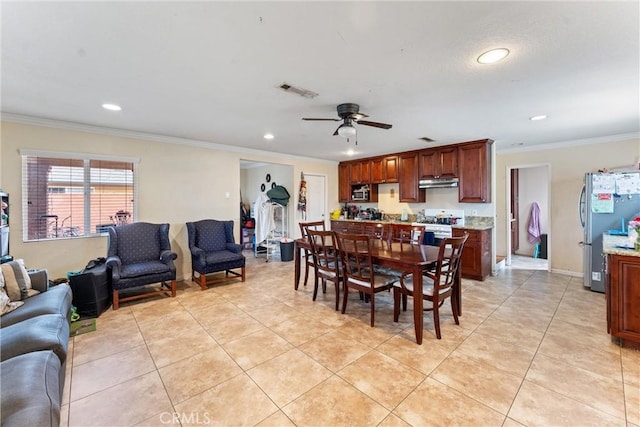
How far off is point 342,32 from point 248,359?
256cm

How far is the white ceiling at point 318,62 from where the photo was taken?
157 centimetres

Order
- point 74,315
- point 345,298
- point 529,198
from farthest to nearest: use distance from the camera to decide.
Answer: point 529,198
point 345,298
point 74,315

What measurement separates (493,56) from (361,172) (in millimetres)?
4720

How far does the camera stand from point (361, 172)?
672 centimetres

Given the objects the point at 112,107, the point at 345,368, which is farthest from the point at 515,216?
the point at 112,107

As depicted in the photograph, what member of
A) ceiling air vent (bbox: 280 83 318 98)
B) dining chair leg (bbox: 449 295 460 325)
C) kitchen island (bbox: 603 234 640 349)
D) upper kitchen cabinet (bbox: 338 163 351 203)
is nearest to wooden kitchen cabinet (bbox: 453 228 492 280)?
dining chair leg (bbox: 449 295 460 325)

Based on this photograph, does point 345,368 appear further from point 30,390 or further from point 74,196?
point 74,196

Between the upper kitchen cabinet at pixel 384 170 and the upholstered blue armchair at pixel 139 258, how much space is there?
14.4 ft

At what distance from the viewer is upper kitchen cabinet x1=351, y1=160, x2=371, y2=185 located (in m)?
6.57

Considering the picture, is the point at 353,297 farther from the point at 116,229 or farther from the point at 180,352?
the point at 116,229

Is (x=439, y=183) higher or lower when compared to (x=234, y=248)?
higher

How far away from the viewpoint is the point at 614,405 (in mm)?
1783

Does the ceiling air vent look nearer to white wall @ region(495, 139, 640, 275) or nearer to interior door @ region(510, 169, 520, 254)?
white wall @ region(495, 139, 640, 275)

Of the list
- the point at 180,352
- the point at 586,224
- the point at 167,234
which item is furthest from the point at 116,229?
the point at 586,224
